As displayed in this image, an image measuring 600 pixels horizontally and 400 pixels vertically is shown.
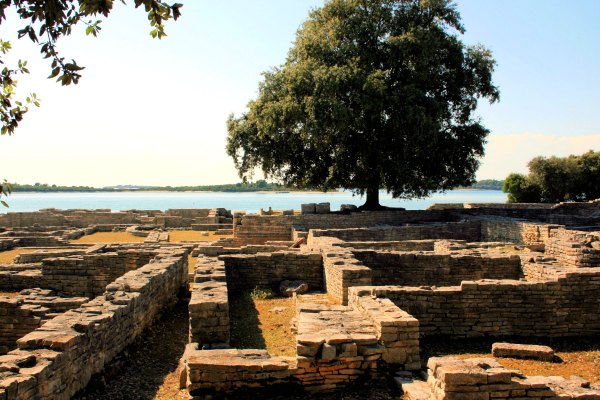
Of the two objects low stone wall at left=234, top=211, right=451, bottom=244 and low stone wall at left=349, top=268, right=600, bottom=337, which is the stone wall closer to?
low stone wall at left=234, top=211, right=451, bottom=244

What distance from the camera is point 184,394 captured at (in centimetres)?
708

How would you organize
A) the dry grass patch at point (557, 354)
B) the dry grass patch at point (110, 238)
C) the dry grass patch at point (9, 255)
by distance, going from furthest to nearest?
the dry grass patch at point (110, 238)
the dry grass patch at point (9, 255)
the dry grass patch at point (557, 354)

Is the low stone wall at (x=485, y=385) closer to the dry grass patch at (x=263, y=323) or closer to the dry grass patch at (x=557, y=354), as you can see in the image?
→ the dry grass patch at (x=557, y=354)

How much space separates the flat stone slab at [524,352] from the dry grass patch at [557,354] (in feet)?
0.34

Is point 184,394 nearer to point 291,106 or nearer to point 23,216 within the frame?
point 291,106

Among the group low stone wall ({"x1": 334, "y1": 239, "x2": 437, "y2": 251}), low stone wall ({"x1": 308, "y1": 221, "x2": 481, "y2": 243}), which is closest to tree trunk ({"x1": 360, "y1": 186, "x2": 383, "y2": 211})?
low stone wall ({"x1": 308, "y1": 221, "x2": 481, "y2": 243})

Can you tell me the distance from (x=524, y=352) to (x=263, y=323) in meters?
4.68

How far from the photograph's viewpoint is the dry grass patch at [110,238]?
27484mm

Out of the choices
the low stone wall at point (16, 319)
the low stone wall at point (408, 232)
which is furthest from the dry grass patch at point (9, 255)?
the low stone wall at point (408, 232)

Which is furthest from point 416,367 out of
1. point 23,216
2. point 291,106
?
point 23,216

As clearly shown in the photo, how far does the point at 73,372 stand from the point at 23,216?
33991 millimetres

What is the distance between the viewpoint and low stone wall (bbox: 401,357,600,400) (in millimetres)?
5746

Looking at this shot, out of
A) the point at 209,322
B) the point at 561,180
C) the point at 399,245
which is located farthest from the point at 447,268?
the point at 561,180

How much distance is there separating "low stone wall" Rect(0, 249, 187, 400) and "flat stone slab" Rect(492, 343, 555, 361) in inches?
240
